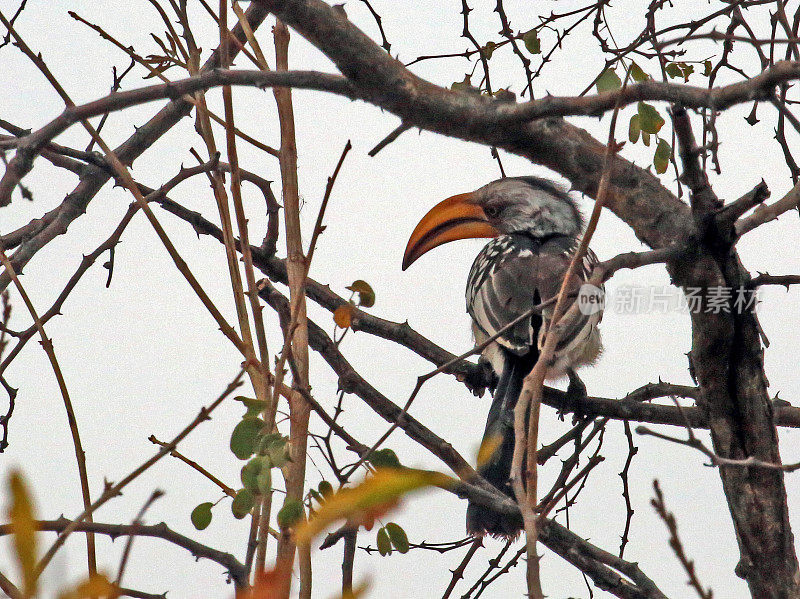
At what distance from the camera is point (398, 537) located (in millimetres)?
1690

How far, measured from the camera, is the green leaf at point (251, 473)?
143 cm

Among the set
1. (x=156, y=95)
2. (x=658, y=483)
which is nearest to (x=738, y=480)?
(x=658, y=483)

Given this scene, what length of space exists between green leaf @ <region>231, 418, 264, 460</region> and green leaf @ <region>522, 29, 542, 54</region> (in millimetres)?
1837

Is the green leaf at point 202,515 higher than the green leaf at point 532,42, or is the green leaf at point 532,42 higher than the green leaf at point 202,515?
the green leaf at point 532,42

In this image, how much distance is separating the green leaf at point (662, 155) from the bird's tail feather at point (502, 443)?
83 cm

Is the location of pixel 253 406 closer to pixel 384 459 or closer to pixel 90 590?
pixel 384 459

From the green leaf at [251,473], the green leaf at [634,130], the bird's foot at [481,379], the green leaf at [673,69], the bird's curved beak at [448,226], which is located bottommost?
the green leaf at [251,473]

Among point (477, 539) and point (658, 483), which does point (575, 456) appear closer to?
point (477, 539)

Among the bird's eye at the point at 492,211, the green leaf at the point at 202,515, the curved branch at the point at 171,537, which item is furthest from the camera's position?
the bird's eye at the point at 492,211

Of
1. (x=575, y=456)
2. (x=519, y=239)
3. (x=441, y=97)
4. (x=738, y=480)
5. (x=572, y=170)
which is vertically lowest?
(x=738, y=480)

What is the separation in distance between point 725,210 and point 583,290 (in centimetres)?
58

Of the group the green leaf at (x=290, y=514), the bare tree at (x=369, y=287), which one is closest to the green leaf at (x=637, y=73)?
the bare tree at (x=369, y=287)

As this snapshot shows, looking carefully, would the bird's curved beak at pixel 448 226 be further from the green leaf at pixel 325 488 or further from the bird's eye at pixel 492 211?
the green leaf at pixel 325 488

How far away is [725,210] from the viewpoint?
1.75m
